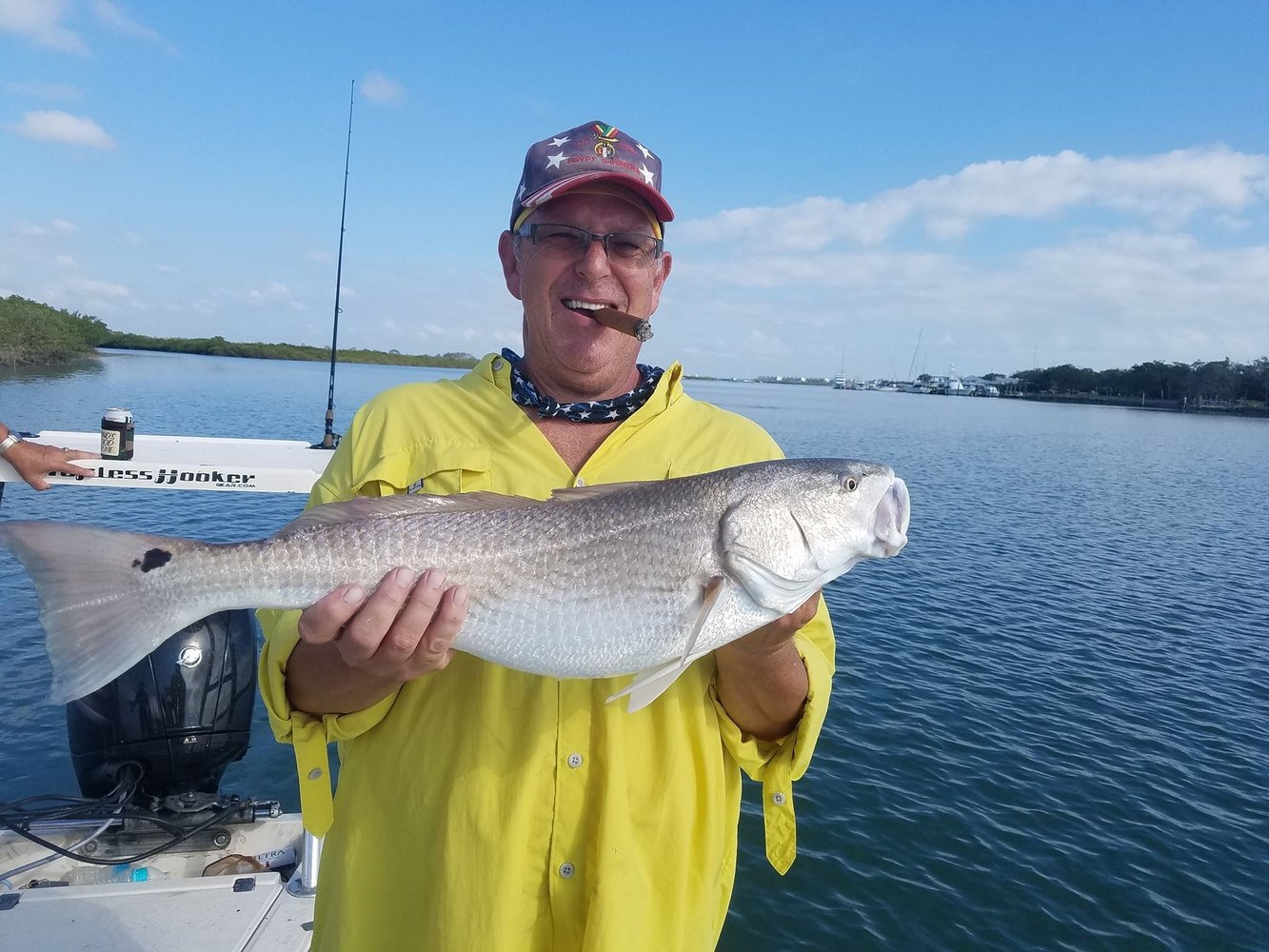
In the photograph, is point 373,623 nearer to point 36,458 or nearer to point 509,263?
point 509,263

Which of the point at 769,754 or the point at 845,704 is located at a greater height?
the point at 769,754

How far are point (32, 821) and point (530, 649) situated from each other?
176 inches

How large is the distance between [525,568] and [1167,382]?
184 m

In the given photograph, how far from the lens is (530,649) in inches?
99.5

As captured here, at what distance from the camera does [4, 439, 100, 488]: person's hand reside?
16.0 ft

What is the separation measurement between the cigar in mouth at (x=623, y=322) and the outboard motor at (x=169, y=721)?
405 centimetres

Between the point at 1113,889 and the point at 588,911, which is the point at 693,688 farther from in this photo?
the point at 1113,889

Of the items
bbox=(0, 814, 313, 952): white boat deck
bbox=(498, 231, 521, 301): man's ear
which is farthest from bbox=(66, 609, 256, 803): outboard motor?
bbox=(498, 231, 521, 301): man's ear

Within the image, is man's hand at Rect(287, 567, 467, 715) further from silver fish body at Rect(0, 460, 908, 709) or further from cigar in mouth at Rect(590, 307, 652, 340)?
cigar in mouth at Rect(590, 307, 652, 340)

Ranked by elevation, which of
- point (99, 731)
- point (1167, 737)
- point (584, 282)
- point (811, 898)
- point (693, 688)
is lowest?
point (811, 898)

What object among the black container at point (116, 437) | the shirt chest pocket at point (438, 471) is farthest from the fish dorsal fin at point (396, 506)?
the black container at point (116, 437)

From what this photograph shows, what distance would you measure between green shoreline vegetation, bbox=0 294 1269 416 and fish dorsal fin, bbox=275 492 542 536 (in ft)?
281

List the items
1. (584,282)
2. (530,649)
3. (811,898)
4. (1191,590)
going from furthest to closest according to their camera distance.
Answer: (1191,590), (811,898), (584,282), (530,649)

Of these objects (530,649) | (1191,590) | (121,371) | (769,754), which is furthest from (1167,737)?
(121,371)
